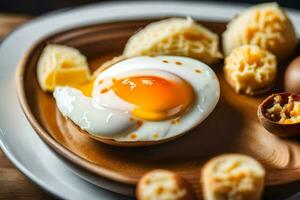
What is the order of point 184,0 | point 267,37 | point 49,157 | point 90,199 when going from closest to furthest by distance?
point 90,199
point 49,157
point 267,37
point 184,0

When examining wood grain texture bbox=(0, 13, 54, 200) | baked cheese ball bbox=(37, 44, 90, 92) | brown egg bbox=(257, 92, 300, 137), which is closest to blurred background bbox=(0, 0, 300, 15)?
baked cheese ball bbox=(37, 44, 90, 92)

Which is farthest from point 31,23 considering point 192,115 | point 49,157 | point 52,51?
point 192,115

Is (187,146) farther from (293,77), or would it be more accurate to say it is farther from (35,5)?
(35,5)

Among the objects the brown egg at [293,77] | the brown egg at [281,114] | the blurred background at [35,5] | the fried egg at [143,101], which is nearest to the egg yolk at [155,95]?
the fried egg at [143,101]

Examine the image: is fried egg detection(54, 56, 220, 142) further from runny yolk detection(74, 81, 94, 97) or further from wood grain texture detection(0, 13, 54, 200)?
A: wood grain texture detection(0, 13, 54, 200)

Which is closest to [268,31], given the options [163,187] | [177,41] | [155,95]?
[177,41]

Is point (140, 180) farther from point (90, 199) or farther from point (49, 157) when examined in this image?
point (49, 157)

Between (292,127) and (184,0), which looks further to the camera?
(184,0)
